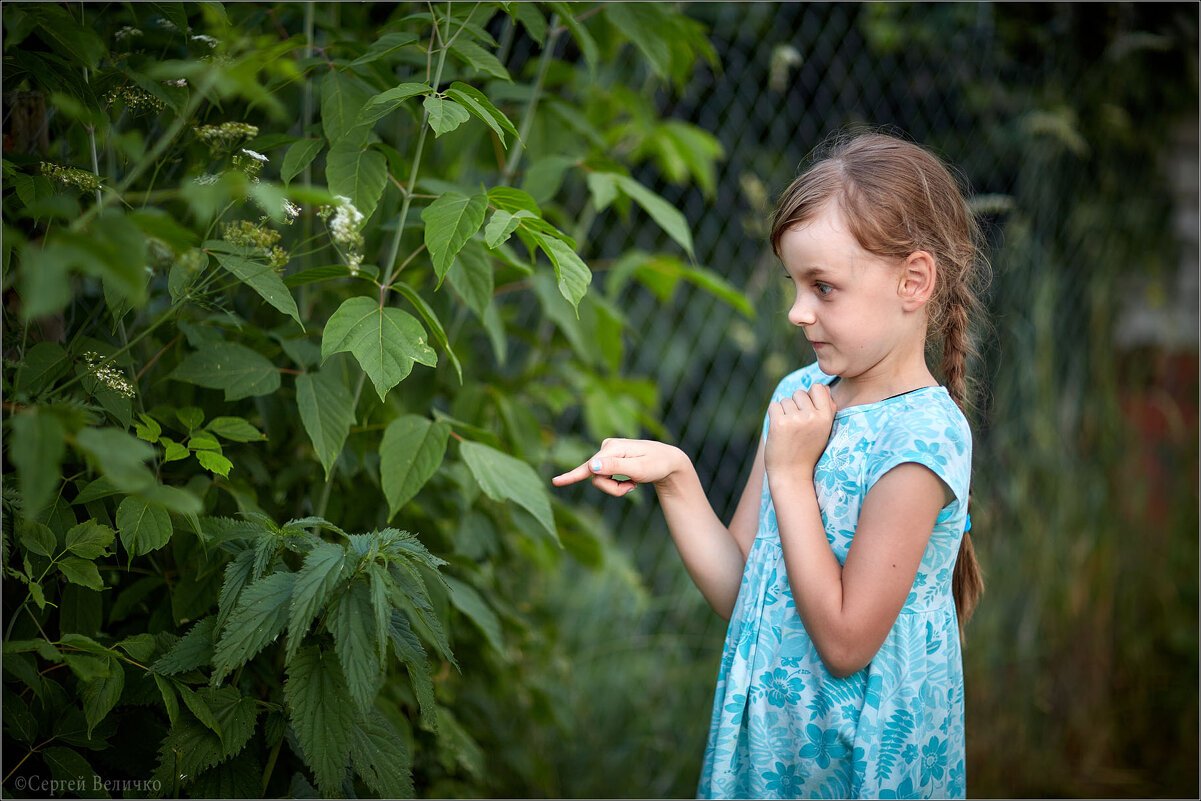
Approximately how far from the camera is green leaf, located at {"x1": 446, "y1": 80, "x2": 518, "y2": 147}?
104 cm

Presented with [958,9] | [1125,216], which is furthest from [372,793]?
[1125,216]

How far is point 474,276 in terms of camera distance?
133 cm

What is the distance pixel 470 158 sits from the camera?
188 cm

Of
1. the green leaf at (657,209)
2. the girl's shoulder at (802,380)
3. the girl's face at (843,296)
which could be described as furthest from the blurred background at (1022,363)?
the girl's face at (843,296)

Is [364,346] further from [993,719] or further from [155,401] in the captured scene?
[993,719]

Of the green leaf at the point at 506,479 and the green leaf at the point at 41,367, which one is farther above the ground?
the green leaf at the point at 41,367

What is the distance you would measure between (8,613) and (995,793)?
2708mm

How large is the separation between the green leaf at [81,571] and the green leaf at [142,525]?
0.05 meters

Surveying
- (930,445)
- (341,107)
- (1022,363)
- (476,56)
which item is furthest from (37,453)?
(1022,363)

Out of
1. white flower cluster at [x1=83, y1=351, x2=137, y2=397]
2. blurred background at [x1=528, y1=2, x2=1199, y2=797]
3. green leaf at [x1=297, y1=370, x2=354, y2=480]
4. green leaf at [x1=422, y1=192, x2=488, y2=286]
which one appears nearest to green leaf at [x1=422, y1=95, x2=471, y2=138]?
green leaf at [x1=422, y1=192, x2=488, y2=286]

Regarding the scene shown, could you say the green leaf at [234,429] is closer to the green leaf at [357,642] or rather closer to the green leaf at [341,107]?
the green leaf at [357,642]

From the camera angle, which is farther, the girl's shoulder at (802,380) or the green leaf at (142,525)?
the girl's shoulder at (802,380)

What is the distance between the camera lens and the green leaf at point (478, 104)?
1040 millimetres

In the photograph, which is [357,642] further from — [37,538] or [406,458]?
[37,538]
